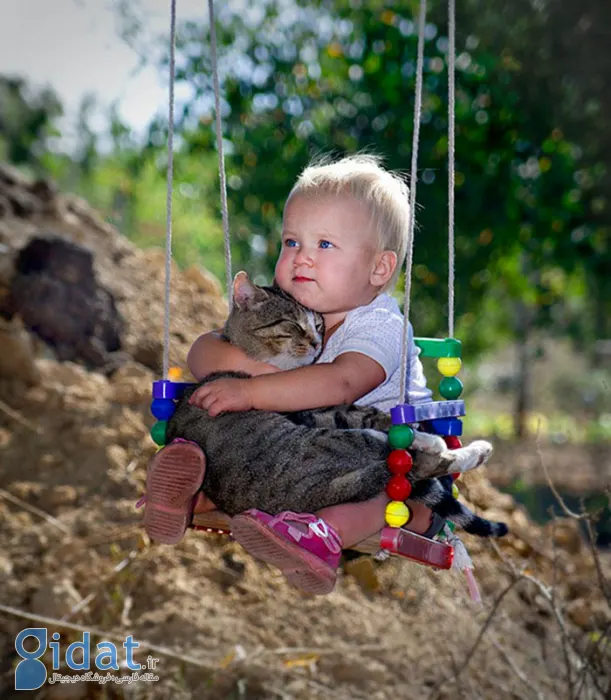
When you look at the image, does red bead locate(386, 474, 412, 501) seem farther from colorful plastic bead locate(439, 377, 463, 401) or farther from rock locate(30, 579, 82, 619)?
rock locate(30, 579, 82, 619)

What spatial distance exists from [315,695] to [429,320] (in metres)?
2.60

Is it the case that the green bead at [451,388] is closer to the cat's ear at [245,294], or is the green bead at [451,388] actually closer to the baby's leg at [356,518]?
the baby's leg at [356,518]

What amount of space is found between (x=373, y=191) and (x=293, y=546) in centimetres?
95

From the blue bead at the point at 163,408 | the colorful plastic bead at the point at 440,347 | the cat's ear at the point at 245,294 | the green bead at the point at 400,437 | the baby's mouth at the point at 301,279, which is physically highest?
the baby's mouth at the point at 301,279

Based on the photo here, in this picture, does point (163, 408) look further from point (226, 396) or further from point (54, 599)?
point (54, 599)

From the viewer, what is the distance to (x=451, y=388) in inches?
93.6

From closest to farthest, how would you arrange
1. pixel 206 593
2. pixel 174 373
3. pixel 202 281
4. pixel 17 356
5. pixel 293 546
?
1. pixel 293 546
2. pixel 174 373
3. pixel 206 593
4. pixel 17 356
5. pixel 202 281

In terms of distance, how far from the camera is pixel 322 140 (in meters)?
4.93

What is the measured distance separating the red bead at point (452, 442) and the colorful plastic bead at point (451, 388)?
0.37 feet

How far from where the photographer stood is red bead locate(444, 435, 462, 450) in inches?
A: 94.7

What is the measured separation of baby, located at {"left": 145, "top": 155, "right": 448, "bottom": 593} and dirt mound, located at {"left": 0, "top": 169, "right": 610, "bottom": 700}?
1.54 m

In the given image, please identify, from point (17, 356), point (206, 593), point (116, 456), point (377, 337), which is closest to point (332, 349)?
point (377, 337)

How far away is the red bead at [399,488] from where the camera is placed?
2045 millimetres

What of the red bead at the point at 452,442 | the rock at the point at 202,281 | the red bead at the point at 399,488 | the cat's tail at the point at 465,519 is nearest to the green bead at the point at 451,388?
the red bead at the point at 452,442
